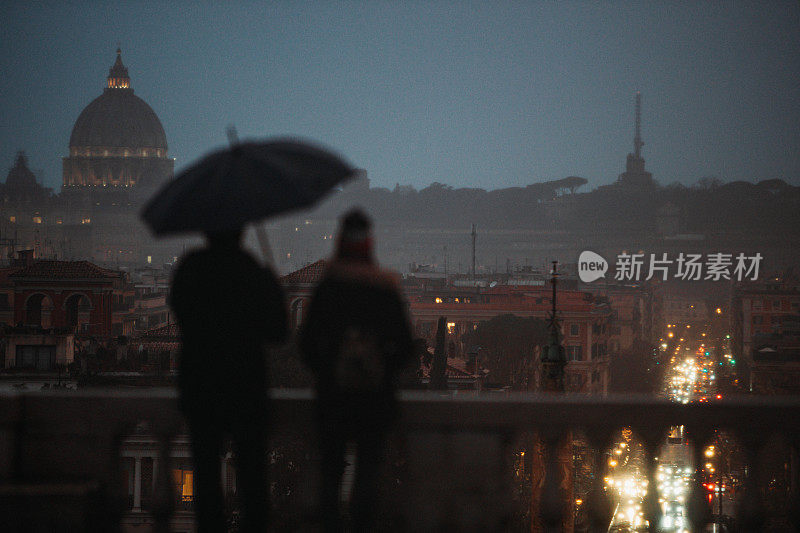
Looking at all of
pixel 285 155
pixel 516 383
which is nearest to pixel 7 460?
pixel 285 155

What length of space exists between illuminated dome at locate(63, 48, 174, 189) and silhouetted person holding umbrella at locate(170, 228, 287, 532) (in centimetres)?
17108

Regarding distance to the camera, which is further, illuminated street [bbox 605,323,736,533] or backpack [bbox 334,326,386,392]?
illuminated street [bbox 605,323,736,533]

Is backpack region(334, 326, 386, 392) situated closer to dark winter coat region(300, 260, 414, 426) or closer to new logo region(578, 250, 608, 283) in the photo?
dark winter coat region(300, 260, 414, 426)

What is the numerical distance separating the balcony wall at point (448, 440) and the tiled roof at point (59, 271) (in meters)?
43.3

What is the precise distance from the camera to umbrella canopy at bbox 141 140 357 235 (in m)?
3.92

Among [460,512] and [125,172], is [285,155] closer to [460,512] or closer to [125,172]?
[460,512]

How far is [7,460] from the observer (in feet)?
15.6

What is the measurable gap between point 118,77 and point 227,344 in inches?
7228

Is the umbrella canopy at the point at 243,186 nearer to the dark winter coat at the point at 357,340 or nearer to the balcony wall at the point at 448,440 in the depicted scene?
the dark winter coat at the point at 357,340

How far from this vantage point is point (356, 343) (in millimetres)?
3824

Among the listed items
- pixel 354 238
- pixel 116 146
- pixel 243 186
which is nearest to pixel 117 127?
pixel 116 146

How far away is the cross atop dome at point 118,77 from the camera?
579 feet

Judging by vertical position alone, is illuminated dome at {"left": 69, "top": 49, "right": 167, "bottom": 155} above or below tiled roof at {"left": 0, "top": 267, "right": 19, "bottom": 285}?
above

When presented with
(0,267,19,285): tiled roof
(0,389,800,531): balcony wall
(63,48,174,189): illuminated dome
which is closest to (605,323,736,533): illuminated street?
(0,389,800,531): balcony wall
